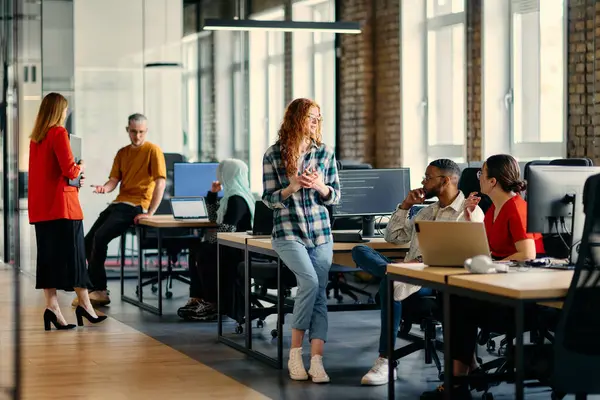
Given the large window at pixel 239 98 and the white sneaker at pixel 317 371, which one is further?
the large window at pixel 239 98

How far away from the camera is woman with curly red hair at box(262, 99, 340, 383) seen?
5.21 meters

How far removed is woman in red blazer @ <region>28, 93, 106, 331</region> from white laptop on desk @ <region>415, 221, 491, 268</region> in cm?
292

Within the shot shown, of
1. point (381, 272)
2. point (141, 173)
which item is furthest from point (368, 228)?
point (141, 173)

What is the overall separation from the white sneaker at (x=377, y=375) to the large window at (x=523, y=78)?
3.69 m

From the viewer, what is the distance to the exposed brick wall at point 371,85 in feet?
34.4

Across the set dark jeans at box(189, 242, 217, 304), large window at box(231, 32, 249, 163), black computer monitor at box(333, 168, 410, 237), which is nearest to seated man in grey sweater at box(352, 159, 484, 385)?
black computer monitor at box(333, 168, 410, 237)

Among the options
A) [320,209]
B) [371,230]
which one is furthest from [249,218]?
[320,209]

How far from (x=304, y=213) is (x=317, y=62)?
6726mm

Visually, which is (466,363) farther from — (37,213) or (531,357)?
(37,213)

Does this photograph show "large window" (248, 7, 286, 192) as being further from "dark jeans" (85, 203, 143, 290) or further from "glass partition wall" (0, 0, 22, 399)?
"dark jeans" (85, 203, 143, 290)

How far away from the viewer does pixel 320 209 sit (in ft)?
17.3

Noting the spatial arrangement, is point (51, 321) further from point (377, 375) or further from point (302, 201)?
point (377, 375)

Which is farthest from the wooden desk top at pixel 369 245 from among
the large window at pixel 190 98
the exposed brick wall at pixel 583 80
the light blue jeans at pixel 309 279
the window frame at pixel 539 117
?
the large window at pixel 190 98

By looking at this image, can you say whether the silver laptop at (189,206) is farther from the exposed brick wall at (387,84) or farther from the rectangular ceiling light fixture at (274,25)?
the exposed brick wall at (387,84)
